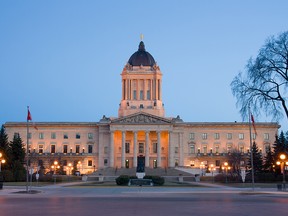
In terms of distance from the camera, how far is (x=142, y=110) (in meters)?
126

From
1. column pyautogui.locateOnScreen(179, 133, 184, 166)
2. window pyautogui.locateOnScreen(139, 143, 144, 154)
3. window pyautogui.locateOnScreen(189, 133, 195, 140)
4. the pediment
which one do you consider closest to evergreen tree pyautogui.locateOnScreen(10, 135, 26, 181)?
the pediment

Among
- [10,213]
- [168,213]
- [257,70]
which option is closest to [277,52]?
[257,70]

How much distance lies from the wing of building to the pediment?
25 cm

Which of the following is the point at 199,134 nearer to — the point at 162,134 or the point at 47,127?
the point at 162,134

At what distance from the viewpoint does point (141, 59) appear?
134 metres

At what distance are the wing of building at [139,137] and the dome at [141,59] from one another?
39 centimetres

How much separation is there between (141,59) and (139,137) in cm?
2370

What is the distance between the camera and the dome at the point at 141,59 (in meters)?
133

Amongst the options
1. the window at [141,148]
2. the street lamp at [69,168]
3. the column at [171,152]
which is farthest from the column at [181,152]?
the street lamp at [69,168]

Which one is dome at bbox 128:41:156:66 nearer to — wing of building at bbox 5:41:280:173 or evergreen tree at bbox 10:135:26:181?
wing of building at bbox 5:41:280:173

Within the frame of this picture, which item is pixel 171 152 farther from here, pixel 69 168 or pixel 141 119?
pixel 69 168

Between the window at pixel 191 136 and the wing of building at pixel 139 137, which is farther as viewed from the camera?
the window at pixel 191 136

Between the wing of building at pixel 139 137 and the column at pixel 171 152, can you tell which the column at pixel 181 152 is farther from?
the column at pixel 171 152

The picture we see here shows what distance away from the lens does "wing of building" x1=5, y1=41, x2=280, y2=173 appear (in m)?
118
